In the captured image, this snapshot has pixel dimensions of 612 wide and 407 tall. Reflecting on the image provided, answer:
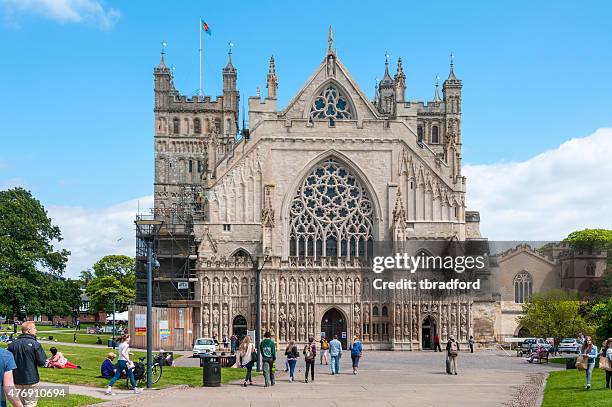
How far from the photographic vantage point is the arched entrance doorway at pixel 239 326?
65875 mm

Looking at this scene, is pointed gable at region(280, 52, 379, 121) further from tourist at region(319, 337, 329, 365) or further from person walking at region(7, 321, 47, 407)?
person walking at region(7, 321, 47, 407)

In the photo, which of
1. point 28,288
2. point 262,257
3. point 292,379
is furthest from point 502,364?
point 28,288

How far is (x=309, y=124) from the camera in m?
68.9

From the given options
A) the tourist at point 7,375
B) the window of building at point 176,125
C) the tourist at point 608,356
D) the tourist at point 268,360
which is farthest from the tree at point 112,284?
the tourist at point 7,375

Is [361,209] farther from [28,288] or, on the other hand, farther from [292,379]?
[292,379]

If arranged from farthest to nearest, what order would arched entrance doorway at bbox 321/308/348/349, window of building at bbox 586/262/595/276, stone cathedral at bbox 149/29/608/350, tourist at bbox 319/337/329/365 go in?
1. window of building at bbox 586/262/595/276
2. arched entrance doorway at bbox 321/308/348/349
3. stone cathedral at bbox 149/29/608/350
4. tourist at bbox 319/337/329/365

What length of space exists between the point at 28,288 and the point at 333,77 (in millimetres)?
28283

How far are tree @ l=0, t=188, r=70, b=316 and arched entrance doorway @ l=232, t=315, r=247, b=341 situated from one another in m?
13.7

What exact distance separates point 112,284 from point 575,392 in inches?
3160

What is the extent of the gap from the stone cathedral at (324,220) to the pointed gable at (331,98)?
0.26 feet

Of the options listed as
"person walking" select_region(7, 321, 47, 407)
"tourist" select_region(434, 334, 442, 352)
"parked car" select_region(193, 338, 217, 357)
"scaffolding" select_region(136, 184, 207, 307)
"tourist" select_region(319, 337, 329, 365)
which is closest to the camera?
"person walking" select_region(7, 321, 47, 407)

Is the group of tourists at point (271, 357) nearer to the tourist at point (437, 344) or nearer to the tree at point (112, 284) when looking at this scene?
the tourist at point (437, 344)

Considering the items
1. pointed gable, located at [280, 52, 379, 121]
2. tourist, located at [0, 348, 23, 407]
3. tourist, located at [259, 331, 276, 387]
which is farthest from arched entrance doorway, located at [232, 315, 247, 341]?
tourist, located at [0, 348, 23, 407]

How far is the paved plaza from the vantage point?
25109 millimetres
